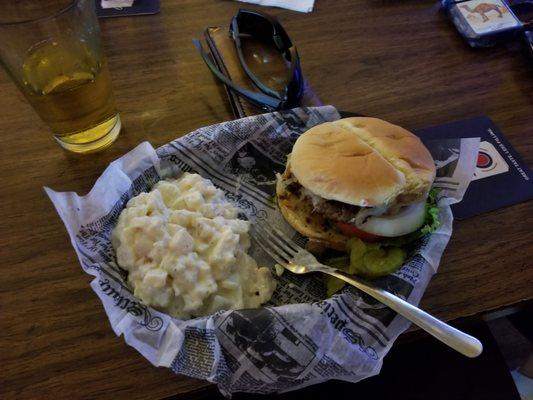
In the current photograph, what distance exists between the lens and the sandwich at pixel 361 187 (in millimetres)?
919

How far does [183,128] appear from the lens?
1.13 m

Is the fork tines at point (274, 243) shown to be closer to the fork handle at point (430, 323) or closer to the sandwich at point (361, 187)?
the sandwich at point (361, 187)

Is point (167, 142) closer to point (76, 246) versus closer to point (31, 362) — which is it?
point (76, 246)

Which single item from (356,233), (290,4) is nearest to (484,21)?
(290,4)

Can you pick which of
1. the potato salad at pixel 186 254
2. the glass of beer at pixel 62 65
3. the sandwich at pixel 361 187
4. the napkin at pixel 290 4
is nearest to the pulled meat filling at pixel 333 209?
the sandwich at pixel 361 187

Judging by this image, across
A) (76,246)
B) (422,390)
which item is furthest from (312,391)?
(76,246)

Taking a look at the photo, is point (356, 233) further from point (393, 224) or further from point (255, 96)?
point (255, 96)

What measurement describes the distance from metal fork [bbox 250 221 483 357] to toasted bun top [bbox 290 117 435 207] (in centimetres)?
13

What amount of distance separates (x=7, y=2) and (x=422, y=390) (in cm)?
115

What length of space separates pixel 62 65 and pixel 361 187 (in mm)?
616

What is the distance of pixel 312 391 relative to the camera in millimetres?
920

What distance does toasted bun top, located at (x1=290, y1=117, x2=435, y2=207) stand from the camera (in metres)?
0.91

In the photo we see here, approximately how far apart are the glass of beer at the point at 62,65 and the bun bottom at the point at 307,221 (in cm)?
42

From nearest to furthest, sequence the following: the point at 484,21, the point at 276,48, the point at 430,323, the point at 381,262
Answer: the point at 430,323 < the point at 381,262 < the point at 276,48 < the point at 484,21
